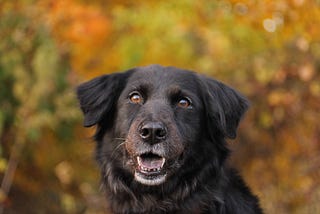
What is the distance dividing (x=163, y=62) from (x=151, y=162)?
610 centimetres

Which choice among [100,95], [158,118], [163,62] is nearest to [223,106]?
[158,118]

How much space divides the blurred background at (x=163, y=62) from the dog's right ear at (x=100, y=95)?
286cm

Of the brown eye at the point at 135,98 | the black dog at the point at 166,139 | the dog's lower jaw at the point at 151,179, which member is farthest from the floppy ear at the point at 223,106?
the dog's lower jaw at the point at 151,179

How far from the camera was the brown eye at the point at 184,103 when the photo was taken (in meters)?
5.14

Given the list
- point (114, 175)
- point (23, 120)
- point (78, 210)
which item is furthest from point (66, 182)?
point (114, 175)

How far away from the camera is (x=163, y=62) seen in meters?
10.9

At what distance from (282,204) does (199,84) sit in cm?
471

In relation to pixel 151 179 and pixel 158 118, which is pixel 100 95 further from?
pixel 151 179

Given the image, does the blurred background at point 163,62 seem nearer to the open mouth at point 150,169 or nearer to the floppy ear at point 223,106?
the floppy ear at point 223,106

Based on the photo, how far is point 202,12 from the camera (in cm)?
1057

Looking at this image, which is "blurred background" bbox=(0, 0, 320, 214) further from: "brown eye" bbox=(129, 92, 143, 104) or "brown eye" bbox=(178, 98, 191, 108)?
"brown eye" bbox=(129, 92, 143, 104)

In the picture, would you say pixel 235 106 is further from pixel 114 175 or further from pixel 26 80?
pixel 26 80

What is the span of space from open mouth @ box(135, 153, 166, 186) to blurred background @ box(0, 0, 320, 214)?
3.54m

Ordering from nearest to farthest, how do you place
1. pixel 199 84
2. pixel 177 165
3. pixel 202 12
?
pixel 177 165
pixel 199 84
pixel 202 12
